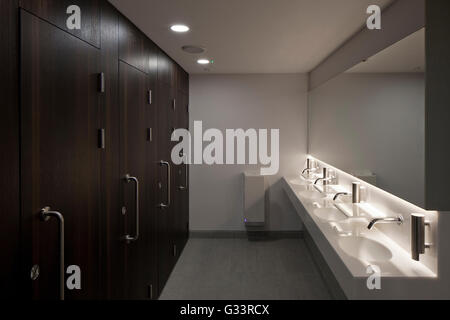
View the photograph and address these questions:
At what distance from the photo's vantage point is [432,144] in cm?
157

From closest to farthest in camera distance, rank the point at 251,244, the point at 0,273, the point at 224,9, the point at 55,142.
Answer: the point at 0,273 < the point at 55,142 < the point at 224,9 < the point at 251,244

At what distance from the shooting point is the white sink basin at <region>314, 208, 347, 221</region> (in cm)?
254

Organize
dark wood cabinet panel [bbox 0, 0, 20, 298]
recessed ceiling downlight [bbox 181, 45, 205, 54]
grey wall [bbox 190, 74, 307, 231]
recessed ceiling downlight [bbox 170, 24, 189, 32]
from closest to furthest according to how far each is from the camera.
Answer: dark wood cabinet panel [bbox 0, 0, 20, 298] → recessed ceiling downlight [bbox 170, 24, 189, 32] → recessed ceiling downlight [bbox 181, 45, 205, 54] → grey wall [bbox 190, 74, 307, 231]

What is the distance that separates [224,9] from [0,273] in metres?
1.76

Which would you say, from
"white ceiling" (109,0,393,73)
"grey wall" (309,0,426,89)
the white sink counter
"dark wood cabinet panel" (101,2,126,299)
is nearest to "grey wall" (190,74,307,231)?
"white ceiling" (109,0,393,73)

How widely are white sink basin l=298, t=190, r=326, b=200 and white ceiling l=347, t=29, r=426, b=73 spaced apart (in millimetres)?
1303

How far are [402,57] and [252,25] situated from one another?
1.00 m

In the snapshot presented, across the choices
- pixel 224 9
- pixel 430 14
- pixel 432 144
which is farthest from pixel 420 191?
pixel 224 9

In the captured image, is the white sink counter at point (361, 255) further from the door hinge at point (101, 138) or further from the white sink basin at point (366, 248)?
the door hinge at point (101, 138)

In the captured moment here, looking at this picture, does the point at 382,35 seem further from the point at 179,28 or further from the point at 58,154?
the point at 58,154

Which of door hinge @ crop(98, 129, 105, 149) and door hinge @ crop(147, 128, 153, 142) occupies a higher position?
door hinge @ crop(147, 128, 153, 142)

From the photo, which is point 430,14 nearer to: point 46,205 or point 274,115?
point 46,205

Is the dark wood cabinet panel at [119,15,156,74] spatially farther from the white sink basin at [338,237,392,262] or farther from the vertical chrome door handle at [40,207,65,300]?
the white sink basin at [338,237,392,262]

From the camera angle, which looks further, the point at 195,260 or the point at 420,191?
the point at 195,260
